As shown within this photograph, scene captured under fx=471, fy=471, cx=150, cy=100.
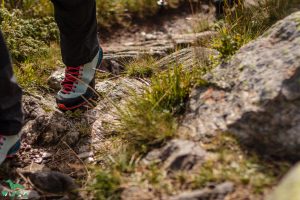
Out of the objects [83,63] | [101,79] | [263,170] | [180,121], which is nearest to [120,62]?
[101,79]

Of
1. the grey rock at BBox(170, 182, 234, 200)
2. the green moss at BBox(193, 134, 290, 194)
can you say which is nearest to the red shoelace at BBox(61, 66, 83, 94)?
the green moss at BBox(193, 134, 290, 194)

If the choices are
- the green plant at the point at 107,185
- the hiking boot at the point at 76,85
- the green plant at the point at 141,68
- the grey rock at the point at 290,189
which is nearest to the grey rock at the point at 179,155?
the green plant at the point at 107,185

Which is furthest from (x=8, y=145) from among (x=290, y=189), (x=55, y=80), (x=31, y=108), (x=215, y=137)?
(x=290, y=189)

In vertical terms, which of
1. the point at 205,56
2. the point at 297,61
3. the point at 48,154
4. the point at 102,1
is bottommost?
the point at 48,154

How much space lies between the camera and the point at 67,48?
362 centimetres

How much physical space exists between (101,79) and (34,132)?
0.93 m

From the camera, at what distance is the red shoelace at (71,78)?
3754 millimetres

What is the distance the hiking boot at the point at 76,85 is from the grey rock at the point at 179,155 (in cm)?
110

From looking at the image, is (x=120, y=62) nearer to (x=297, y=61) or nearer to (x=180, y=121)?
(x=180, y=121)

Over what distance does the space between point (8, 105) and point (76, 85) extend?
882mm

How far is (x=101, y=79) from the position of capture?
4469 mm

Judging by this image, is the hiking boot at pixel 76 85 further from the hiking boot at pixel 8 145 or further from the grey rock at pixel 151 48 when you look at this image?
the grey rock at pixel 151 48

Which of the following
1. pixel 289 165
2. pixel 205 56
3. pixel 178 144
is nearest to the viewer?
pixel 289 165

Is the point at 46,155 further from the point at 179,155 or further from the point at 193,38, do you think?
the point at 193,38
